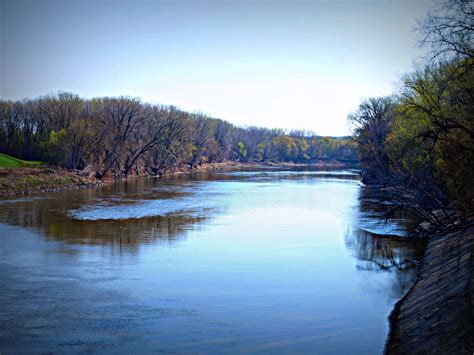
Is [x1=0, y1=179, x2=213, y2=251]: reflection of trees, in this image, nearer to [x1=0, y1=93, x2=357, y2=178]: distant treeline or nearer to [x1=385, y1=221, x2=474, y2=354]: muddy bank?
[x1=385, y1=221, x2=474, y2=354]: muddy bank

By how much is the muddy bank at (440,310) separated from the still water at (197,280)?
1.88 ft

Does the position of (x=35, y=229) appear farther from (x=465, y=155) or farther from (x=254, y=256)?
(x=465, y=155)

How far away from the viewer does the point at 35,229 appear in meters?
25.2

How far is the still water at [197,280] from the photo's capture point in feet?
37.9

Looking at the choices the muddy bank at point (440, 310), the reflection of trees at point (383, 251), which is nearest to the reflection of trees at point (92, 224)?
the reflection of trees at point (383, 251)

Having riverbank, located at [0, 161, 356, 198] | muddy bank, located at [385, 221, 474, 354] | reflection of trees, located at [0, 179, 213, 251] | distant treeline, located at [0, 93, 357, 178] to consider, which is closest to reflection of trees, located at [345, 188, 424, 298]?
muddy bank, located at [385, 221, 474, 354]

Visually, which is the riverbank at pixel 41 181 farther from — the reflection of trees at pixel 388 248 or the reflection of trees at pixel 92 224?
the reflection of trees at pixel 388 248

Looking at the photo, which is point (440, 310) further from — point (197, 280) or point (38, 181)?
point (38, 181)

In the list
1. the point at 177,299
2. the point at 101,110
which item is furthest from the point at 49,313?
the point at 101,110

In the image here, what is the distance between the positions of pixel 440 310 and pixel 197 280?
8.27 m

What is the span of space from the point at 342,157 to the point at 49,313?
14859cm

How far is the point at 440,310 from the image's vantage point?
37.6 ft

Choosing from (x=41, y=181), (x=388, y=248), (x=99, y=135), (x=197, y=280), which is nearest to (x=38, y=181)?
(x=41, y=181)

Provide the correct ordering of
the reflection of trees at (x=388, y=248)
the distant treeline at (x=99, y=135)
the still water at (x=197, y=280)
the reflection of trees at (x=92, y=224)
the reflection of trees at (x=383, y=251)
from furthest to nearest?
the distant treeline at (x=99, y=135)
the reflection of trees at (x=92, y=224)
the reflection of trees at (x=383, y=251)
the reflection of trees at (x=388, y=248)
the still water at (x=197, y=280)
